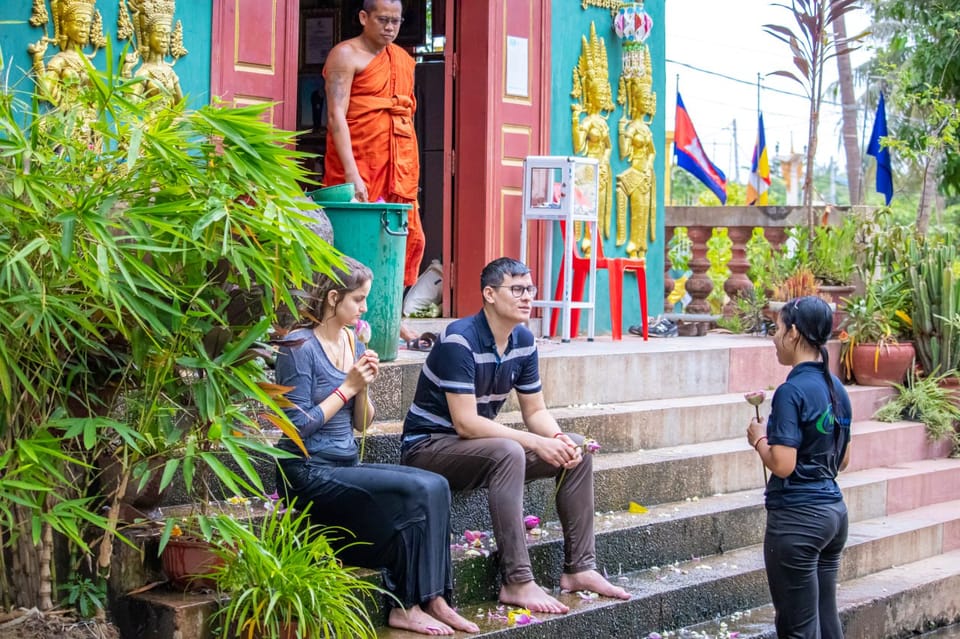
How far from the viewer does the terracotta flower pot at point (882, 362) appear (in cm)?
937

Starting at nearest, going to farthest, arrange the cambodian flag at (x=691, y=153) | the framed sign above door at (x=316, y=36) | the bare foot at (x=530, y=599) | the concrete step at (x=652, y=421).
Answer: the bare foot at (x=530, y=599) < the concrete step at (x=652, y=421) < the framed sign above door at (x=316, y=36) < the cambodian flag at (x=691, y=153)

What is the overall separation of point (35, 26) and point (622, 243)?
4.94 m

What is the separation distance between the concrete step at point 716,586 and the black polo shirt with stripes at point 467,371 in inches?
31.0

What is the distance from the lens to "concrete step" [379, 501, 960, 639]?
515 centimetres

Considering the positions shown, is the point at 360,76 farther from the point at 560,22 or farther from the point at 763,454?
the point at 763,454

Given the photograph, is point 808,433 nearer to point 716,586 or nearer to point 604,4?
point 716,586

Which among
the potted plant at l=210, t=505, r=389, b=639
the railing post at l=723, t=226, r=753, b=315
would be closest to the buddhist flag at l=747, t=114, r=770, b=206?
the railing post at l=723, t=226, r=753, b=315

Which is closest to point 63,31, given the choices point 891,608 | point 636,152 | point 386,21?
point 386,21

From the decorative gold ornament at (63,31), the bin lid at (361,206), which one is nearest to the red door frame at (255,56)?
the decorative gold ornament at (63,31)

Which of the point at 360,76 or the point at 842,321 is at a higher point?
the point at 360,76

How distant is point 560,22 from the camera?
9539mm

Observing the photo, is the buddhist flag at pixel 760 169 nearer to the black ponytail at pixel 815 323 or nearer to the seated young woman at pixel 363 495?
the black ponytail at pixel 815 323

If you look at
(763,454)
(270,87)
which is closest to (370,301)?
(270,87)

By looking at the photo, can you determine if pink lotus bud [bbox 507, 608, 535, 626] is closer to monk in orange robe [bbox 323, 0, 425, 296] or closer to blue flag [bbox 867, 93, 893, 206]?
monk in orange robe [bbox 323, 0, 425, 296]
